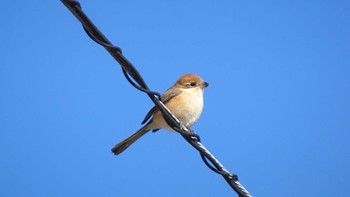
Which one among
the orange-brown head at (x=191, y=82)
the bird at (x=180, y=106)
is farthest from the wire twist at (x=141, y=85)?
the orange-brown head at (x=191, y=82)

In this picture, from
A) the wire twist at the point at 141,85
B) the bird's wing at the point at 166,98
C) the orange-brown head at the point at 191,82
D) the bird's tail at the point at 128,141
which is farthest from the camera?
the orange-brown head at the point at 191,82

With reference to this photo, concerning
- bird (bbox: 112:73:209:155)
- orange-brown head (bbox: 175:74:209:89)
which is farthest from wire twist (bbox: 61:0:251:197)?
orange-brown head (bbox: 175:74:209:89)

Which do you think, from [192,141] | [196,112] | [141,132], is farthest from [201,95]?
[192,141]

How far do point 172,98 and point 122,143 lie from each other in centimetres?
87

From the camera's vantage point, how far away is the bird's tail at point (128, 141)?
5453 millimetres

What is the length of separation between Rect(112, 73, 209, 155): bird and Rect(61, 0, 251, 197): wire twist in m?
1.95

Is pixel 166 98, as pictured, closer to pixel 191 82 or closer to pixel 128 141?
pixel 191 82

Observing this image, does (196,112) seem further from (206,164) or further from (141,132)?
(206,164)

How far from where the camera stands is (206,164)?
3465 mm

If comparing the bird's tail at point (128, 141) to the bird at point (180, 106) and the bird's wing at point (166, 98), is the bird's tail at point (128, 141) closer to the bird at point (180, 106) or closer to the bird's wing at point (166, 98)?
the bird at point (180, 106)

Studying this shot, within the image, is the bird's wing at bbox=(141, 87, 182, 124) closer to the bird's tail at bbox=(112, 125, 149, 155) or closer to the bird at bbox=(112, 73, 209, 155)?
the bird at bbox=(112, 73, 209, 155)

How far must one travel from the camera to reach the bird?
5500 mm

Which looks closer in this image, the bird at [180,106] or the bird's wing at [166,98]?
the bird at [180,106]

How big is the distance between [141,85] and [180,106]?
2.42m
